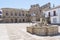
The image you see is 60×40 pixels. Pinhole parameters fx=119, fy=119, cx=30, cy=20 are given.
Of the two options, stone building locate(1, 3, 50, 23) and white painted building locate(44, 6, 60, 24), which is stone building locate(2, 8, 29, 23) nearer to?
stone building locate(1, 3, 50, 23)

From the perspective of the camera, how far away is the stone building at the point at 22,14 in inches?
1762

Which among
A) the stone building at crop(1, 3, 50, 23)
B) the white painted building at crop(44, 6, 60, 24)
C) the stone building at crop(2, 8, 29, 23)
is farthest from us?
the stone building at crop(1, 3, 50, 23)

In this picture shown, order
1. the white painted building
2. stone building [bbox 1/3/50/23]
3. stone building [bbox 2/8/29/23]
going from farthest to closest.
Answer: stone building [bbox 1/3/50/23] → stone building [bbox 2/8/29/23] → the white painted building

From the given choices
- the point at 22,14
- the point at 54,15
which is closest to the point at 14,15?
the point at 22,14

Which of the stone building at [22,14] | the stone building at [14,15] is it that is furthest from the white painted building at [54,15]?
the stone building at [14,15]

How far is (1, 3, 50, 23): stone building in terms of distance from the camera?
4474cm

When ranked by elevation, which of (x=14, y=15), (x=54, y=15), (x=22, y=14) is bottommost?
(x=54, y=15)

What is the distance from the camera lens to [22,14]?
48000mm

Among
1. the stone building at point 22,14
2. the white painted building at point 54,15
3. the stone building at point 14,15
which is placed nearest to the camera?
the white painted building at point 54,15

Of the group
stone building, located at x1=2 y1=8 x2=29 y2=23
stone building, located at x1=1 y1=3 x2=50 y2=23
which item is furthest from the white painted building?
stone building, located at x1=2 y1=8 x2=29 y2=23

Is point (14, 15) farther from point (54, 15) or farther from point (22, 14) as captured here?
point (54, 15)

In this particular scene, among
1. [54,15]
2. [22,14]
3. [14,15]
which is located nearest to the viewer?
[54,15]

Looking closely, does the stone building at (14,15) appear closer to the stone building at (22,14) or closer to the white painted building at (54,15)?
the stone building at (22,14)

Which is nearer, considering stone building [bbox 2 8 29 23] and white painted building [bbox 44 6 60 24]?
white painted building [bbox 44 6 60 24]
